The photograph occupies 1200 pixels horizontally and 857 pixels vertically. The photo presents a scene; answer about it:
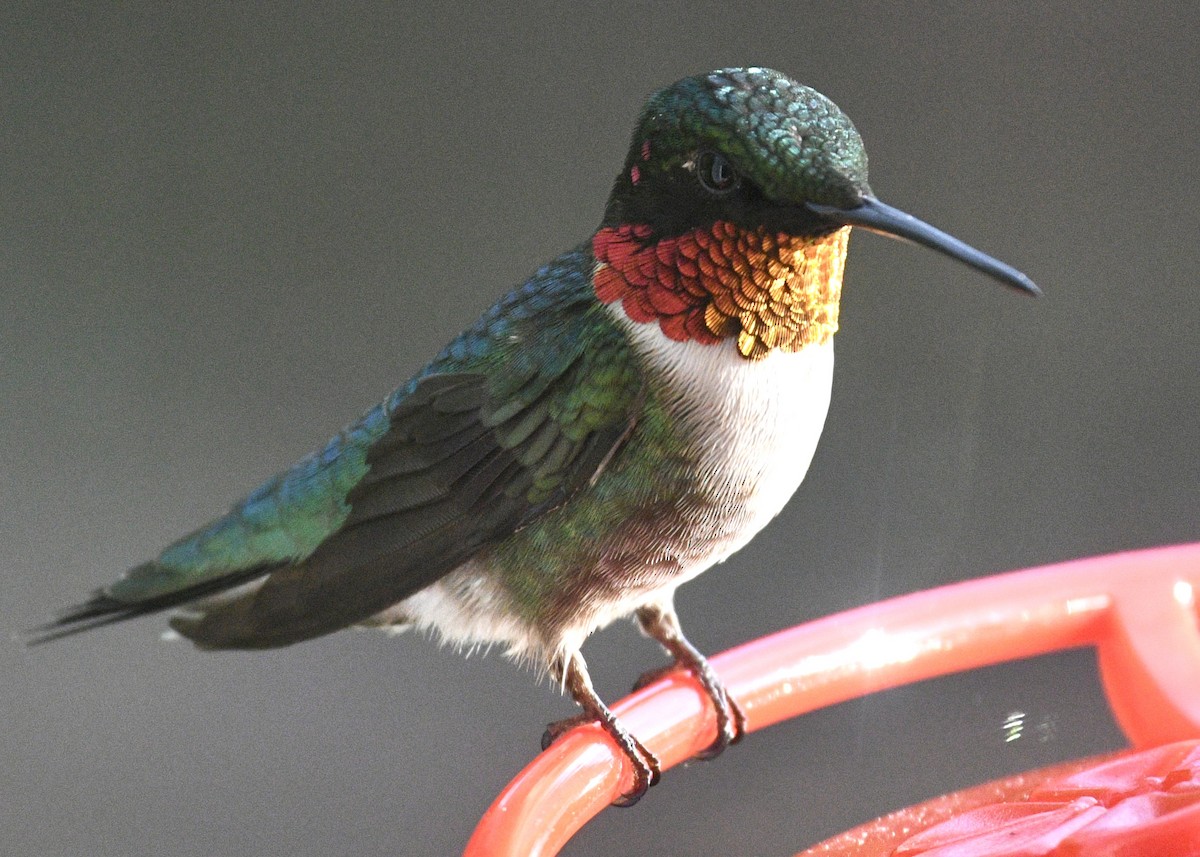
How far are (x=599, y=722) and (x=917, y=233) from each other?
0.48 meters

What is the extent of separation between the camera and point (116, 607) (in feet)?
3.30

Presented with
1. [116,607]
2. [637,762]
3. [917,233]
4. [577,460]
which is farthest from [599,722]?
[917,233]

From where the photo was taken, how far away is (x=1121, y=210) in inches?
88.6

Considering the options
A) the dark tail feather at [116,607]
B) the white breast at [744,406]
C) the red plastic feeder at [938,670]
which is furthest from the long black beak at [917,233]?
the dark tail feather at [116,607]

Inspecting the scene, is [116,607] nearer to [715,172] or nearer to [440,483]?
[440,483]

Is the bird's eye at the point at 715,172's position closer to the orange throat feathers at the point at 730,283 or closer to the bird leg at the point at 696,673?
the orange throat feathers at the point at 730,283

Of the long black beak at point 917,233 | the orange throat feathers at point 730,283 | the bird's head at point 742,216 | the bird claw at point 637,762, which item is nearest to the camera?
the long black beak at point 917,233

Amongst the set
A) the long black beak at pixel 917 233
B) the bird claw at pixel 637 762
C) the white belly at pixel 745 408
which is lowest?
the bird claw at pixel 637 762

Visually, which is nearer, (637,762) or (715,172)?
(715,172)

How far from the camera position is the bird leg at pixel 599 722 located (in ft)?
3.28

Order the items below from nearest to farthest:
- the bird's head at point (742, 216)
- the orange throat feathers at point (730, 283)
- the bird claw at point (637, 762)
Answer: the bird's head at point (742, 216)
the orange throat feathers at point (730, 283)
the bird claw at point (637, 762)

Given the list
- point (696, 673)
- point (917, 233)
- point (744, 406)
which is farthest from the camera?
point (696, 673)

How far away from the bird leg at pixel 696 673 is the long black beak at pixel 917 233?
390mm

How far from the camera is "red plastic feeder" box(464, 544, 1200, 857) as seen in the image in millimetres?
896
